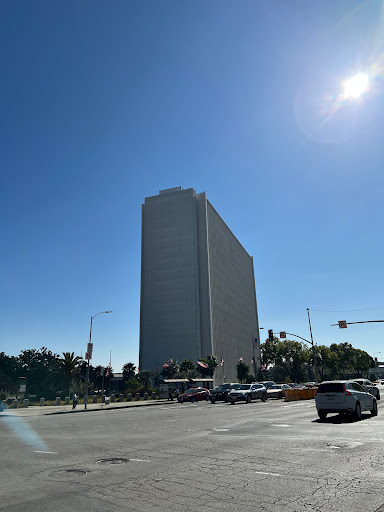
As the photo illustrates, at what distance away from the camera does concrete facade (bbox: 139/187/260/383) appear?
99.9m

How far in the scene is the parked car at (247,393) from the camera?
3353cm

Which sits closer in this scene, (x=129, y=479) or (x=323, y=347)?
(x=129, y=479)

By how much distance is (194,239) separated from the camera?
348 feet

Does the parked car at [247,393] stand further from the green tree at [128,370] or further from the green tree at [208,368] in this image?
the green tree at [128,370]

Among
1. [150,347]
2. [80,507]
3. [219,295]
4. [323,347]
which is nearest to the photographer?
[80,507]

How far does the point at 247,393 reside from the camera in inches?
1350

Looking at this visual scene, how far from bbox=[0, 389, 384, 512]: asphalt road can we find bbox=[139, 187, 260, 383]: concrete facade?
86.1m

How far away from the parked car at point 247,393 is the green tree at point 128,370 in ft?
246

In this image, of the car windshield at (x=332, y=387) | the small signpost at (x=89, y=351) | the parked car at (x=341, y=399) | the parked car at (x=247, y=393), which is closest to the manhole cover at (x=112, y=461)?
the parked car at (x=341, y=399)

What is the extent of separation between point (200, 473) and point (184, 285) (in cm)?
9578

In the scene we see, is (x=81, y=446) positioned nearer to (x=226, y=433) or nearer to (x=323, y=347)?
A: (x=226, y=433)

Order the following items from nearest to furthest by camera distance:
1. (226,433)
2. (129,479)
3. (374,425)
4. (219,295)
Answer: (129,479) < (226,433) < (374,425) < (219,295)

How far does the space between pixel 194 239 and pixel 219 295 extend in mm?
18034

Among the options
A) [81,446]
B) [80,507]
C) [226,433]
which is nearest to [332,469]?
[80,507]
